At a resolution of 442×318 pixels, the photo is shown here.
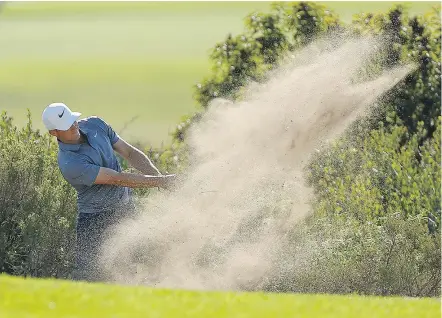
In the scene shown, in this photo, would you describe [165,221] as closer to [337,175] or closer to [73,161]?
[73,161]

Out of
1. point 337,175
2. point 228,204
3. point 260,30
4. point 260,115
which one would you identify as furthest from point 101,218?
point 260,30

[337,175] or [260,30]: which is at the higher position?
[260,30]

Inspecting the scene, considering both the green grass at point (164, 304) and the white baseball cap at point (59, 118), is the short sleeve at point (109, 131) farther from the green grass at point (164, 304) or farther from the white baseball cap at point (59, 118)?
the green grass at point (164, 304)

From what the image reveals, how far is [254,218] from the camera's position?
9.48m

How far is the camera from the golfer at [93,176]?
8430 mm

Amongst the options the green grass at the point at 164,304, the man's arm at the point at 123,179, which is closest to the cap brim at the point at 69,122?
the man's arm at the point at 123,179

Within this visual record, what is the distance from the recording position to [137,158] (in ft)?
29.7

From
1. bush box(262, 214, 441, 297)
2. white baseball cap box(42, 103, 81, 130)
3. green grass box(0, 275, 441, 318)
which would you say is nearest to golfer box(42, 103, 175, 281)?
white baseball cap box(42, 103, 81, 130)

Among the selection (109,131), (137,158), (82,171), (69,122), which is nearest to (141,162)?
(137,158)

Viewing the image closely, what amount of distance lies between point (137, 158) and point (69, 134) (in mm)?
808

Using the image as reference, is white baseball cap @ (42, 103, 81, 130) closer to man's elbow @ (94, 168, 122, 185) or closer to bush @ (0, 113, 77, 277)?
man's elbow @ (94, 168, 122, 185)

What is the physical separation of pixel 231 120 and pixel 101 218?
1.71 metres

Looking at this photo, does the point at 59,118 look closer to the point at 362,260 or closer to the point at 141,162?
the point at 141,162

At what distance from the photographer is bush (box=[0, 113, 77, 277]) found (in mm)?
9148
